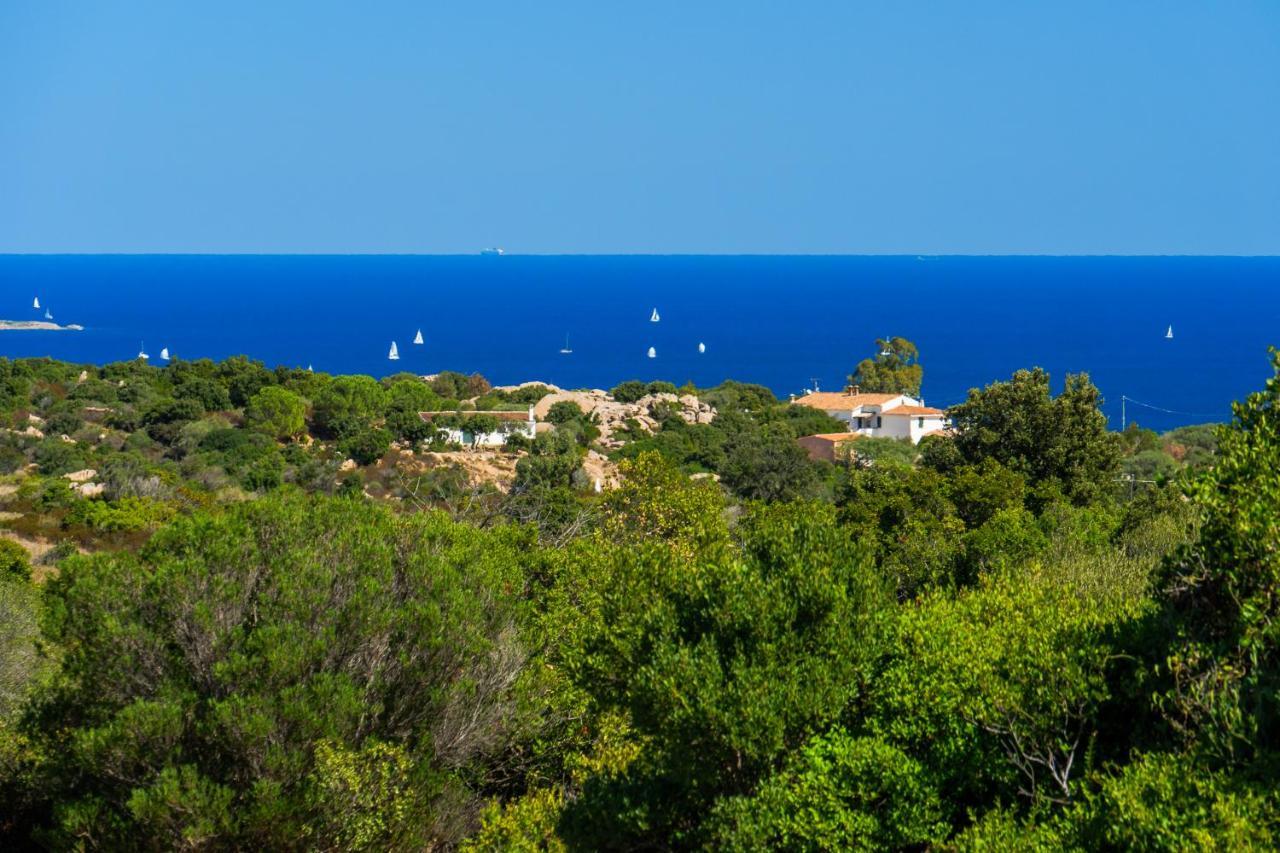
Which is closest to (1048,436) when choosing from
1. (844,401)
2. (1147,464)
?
(1147,464)

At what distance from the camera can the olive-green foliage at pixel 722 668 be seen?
9867 mm

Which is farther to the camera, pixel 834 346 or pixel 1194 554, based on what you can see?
pixel 834 346

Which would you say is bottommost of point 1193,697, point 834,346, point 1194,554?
point 834,346

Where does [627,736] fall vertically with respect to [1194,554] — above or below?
below

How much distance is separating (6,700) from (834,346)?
149 meters

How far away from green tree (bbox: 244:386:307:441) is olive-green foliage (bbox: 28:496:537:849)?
40817mm

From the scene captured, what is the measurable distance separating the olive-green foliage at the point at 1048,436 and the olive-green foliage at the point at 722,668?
816 inches

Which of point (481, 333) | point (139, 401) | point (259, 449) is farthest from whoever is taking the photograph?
point (481, 333)

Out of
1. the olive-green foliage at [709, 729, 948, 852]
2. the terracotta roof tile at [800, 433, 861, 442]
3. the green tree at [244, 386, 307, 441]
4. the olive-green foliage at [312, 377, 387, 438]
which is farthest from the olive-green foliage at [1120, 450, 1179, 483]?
the olive-green foliage at [709, 729, 948, 852]

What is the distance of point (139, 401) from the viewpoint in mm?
58438

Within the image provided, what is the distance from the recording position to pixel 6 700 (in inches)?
643

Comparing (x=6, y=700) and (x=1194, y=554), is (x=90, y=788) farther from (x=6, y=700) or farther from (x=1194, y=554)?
(x=1194, y=554)

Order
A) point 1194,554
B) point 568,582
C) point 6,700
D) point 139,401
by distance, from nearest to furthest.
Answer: point 1194,554 < point 6,700 < point 568,582 < point 139,401

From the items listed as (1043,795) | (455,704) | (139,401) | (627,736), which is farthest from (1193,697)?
(139,401)
